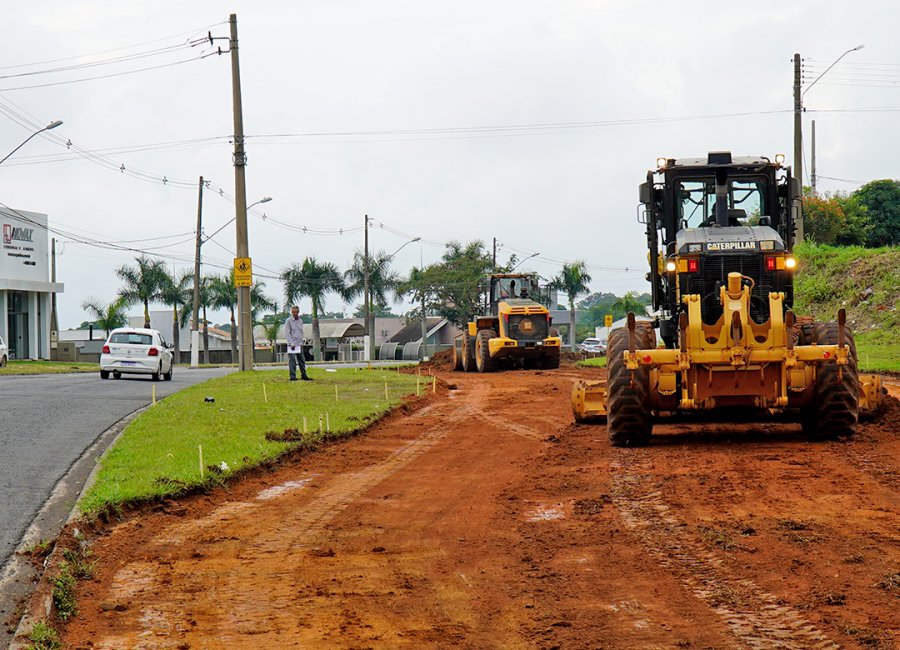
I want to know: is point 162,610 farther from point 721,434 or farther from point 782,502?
point 721,434

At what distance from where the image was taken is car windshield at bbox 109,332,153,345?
106ft

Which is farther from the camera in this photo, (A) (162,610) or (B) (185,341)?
(B) (185,341)

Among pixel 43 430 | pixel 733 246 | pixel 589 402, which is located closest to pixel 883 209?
pixel 589 402

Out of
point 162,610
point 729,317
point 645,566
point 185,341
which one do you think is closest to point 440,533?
point 645,566

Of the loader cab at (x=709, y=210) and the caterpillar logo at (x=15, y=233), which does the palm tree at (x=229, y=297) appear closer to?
the caterpillar logo at (x=15, y=233)

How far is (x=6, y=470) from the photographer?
12672mm

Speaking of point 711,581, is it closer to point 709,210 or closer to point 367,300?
point 709,210

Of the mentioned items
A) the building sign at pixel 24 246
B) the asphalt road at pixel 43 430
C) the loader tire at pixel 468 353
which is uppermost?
the building sign at pixel 24 246

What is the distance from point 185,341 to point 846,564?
338 ft

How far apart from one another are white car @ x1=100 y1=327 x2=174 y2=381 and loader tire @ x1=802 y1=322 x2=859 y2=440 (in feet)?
73.2

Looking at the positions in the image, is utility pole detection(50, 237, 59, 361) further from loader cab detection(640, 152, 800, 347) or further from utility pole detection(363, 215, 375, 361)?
loader cab detection(640, 152, 800, 347)

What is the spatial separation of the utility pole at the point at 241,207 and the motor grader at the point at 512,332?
23.2 feet

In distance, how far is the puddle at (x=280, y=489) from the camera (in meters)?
11.2

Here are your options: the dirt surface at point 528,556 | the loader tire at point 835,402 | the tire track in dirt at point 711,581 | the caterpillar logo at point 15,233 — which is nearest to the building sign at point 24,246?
the caterpillar logo at point 15,233
